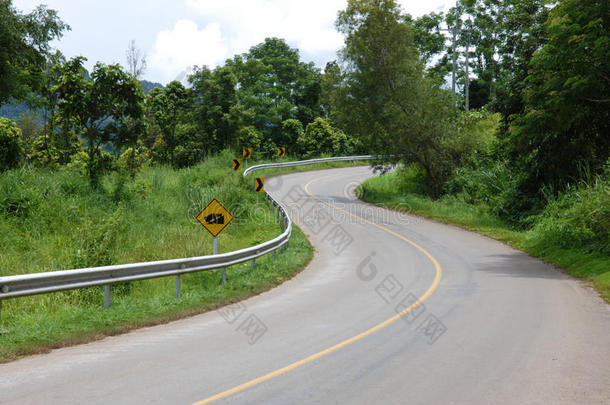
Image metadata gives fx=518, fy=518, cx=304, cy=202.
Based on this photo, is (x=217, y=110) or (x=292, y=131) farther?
(x=292, y=131)

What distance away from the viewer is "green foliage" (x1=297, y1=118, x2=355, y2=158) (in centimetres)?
5984

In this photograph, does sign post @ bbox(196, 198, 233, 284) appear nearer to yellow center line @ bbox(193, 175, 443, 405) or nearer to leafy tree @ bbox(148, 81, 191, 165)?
yellow center line @ bbox(193, 175, 443, 405)

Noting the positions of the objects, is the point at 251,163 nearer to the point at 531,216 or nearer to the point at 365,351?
the point at 531,216

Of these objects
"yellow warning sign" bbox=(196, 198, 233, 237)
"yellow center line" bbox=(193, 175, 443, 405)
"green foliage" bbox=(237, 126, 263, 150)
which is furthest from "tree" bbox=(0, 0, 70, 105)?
"green foliage" bbox=(237, 126, 263, 150)

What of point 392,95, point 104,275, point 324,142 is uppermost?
point 392,95

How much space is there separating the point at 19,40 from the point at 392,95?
21900 mm

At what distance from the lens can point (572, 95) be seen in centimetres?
1678

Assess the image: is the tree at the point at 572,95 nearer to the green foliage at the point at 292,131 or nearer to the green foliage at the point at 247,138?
the green foliage at the point at 247,138

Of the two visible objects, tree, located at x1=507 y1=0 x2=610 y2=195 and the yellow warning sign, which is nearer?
the yellow warning sign

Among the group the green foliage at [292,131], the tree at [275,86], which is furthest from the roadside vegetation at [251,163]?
the tree at [275,86]

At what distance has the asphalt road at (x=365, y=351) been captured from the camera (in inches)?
228

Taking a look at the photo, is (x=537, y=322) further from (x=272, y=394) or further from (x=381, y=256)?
(x=381, y=256)

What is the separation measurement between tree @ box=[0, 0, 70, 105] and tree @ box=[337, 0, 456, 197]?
18.3 m

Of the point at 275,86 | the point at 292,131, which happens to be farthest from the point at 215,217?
the point at 275,86
